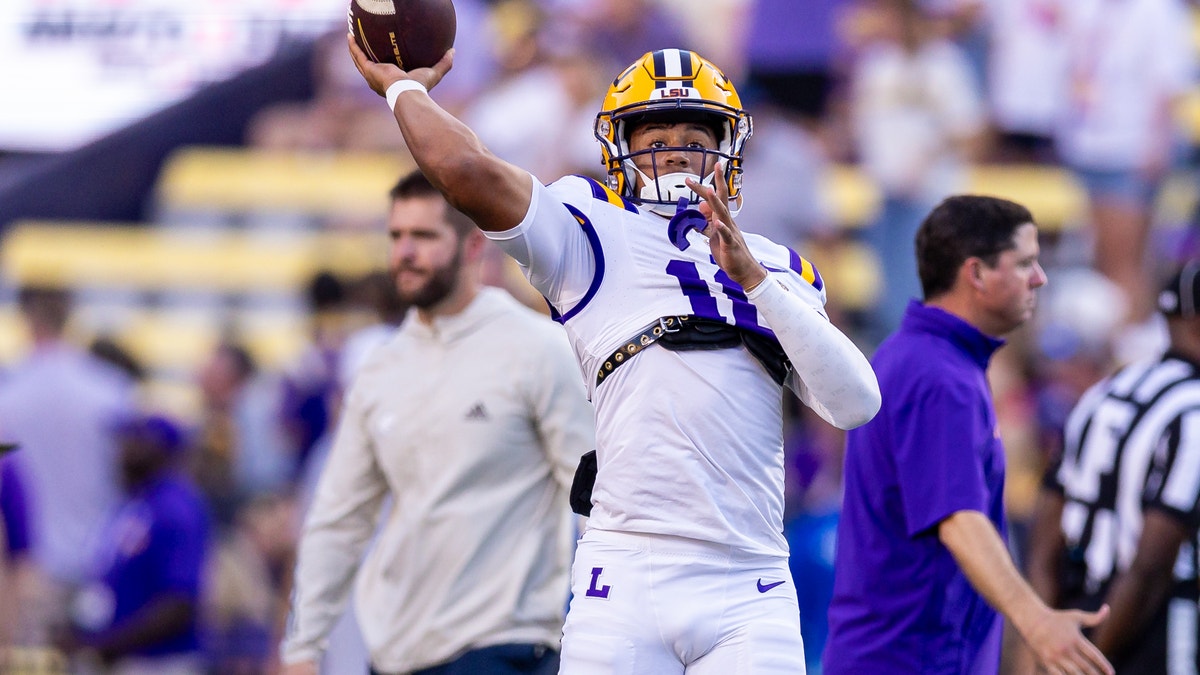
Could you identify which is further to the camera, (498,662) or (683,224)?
(498,662)

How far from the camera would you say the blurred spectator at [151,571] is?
834 cm

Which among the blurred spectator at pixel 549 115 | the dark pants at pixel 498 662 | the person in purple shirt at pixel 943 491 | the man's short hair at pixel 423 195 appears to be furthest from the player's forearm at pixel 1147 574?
the blurred spectator at pixel 549 115

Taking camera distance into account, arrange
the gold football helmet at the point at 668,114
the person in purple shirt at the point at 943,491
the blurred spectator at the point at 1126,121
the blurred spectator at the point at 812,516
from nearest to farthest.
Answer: the gold football helmet at the point at 668,114 → the person in purple shirt at the point at 943,491 → the blurred spectator at the point at 812,516 → the blurred spectator at the point at 1126,121

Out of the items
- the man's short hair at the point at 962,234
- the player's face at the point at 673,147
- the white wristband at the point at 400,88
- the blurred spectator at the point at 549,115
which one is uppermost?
the blurred spectator at the point at 549,115

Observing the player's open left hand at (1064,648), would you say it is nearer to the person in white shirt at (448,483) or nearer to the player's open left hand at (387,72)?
the person in white shirt at (448,483)

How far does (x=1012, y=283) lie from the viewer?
5207 mm

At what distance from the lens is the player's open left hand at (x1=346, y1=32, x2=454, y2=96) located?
14.2 feet

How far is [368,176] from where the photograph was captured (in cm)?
1409

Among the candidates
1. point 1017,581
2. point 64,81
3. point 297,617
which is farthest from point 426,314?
point 64,81

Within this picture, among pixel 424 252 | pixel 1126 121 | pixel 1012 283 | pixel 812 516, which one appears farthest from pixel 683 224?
pixel 1126 121

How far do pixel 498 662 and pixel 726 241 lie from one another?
6.51 ft

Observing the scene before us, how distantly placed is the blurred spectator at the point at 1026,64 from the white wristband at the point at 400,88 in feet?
27.1

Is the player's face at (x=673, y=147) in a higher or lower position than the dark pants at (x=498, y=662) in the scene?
higher

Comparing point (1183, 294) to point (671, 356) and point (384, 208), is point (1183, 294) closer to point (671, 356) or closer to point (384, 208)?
point (671, 356)
